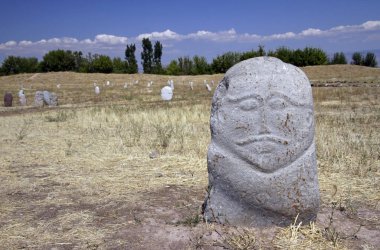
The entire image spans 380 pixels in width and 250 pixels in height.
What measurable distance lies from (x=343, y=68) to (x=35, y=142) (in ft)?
126

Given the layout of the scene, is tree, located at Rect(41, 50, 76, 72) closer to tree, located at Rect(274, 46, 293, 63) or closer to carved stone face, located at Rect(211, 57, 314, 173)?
tree, located at Rect(274, 46, 293, 63)

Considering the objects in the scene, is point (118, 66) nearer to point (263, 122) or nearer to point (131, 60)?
point (131, 60)

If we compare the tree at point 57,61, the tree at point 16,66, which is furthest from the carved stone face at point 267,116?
the tree at point 16,66

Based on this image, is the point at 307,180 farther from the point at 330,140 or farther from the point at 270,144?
the point at 330,140

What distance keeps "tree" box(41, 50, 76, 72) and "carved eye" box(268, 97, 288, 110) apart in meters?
64.8

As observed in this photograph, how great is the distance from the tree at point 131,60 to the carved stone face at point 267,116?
61.1 m

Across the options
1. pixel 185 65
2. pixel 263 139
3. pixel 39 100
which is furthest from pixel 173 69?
pixel 263 139

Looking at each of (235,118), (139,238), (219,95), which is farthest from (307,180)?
(139,238)

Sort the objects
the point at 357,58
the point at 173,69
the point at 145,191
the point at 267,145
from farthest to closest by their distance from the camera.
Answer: the point at 173,69
the point at 357,58
the point at 145,191
the point at 267,145

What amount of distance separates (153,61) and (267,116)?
66.9 meters

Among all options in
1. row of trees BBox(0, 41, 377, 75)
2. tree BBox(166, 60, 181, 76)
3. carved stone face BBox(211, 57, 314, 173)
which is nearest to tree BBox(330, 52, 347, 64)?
row of trees BBox(0, 41, 377, 75)

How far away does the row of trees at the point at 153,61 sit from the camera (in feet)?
179

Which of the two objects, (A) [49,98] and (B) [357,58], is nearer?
(A) [49,98]

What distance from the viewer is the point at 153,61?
7025cm
